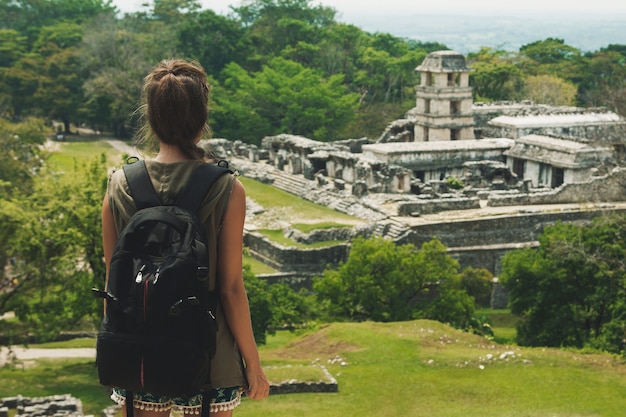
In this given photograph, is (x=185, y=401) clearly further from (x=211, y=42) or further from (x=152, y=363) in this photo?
(x=211, y=42)

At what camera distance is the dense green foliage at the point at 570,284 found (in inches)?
1042

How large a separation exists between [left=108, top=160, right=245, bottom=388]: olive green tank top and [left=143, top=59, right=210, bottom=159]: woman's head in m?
0.15

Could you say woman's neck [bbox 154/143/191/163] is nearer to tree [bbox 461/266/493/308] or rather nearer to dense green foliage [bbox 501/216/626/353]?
dense green foliage [bbox 501/216/626/353]

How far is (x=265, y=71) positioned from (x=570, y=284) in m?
32.5

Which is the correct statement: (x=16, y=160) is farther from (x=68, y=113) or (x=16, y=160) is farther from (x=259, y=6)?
(x=259, y=6)

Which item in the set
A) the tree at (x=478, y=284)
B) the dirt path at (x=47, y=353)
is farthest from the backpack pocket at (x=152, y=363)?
the tree at (x=478, y=284)

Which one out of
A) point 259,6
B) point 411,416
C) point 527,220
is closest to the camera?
point 411,416

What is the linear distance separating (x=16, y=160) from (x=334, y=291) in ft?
59.7

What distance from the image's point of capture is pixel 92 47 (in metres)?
68.1

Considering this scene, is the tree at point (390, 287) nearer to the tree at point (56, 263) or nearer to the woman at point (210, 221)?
the tree at point (56, 263)

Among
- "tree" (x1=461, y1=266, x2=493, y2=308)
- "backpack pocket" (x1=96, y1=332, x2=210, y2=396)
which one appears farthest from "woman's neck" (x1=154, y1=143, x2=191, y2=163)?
"tree" (x1=461, y1=266, x2=493, y2=308)

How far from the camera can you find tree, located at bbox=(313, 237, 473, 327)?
93.8 feet

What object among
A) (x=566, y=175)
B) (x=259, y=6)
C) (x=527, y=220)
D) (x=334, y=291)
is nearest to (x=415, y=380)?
(x=334, y=291)

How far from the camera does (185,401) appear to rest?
208 inches
